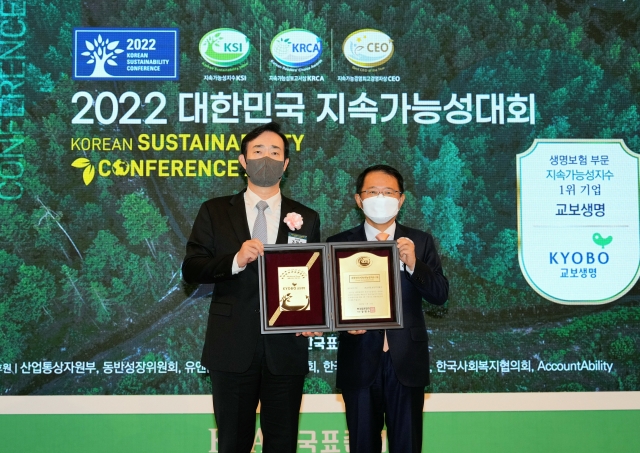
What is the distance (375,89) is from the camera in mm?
3707

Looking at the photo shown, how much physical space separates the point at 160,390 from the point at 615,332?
253 centimetres

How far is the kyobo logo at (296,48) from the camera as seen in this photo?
369 centimetres

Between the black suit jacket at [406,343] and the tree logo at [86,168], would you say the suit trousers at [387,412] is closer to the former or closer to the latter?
the black suit jacket at [406,343]

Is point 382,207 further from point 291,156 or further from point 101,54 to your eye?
point 101,54

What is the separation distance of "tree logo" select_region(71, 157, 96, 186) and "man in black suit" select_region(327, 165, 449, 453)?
1.77 metres

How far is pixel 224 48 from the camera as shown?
369 centimetres

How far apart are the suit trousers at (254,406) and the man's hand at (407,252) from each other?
62cm

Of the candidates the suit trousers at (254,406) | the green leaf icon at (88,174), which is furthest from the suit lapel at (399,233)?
the green leaf icon at (88,174)

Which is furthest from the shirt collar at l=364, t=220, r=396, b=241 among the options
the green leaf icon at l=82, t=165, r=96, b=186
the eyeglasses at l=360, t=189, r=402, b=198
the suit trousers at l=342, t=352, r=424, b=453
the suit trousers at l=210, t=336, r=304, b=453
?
the green leaf icon at l=82, t=165, r=96, b=186

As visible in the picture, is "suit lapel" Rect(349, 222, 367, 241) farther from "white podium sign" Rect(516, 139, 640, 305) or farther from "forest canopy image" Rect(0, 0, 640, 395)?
"white podium sign" Rect(516, 139, 640, 305)

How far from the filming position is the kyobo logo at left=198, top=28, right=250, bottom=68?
3.69 metres

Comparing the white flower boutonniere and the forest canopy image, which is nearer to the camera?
the white flower boutonniere

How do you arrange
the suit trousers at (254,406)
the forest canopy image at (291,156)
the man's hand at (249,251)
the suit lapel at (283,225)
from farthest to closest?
the forest canopy image at (291,156) → the suit lapel at (283,225) → the suit trousers at (254,406) → the man's hand at (249,251)

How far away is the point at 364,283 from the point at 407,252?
7.9 inches
